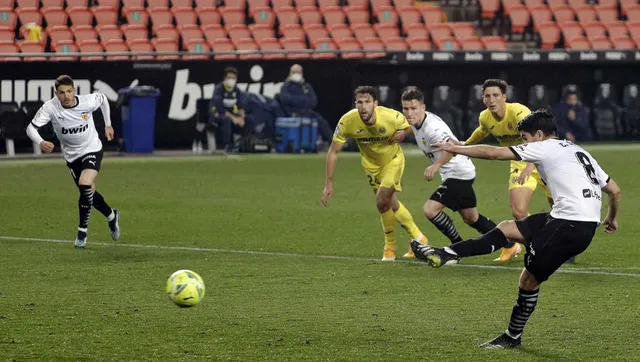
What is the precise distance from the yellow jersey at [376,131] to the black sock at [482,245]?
4708 mm

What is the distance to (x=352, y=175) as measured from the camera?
2548cm

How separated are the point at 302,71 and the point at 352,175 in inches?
197

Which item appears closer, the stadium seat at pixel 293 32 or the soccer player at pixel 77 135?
the soccer player at pixel 77 135

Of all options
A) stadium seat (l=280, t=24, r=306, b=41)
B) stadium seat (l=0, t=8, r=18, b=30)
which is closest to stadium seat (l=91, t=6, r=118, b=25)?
stadium seat (l=0, t=8, r=18, b=30)

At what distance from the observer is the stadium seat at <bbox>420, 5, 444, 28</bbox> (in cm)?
3434

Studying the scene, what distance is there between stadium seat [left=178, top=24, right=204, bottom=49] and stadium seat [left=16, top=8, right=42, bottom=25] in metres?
3.39

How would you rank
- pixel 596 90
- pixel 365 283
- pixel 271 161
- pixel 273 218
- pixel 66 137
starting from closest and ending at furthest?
pixel 365 283 → pixel 66 137 → pixel 273 218 → pixel 271 161 → pixel 596 90

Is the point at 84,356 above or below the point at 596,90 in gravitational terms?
above

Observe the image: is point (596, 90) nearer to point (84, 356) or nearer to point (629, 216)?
point (629, 216)

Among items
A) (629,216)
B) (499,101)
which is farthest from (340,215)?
(499,101)

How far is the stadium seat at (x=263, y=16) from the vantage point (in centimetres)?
3284

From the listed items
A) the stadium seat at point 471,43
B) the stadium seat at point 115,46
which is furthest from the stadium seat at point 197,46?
the stadium seat at point 471,43

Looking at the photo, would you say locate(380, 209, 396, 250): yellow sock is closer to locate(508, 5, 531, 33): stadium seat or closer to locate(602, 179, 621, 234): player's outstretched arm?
locate(602, 179, 621, 234): player's outstretched arm

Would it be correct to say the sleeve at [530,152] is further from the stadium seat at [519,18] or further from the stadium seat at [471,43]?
the stadium seat at [519,18]
